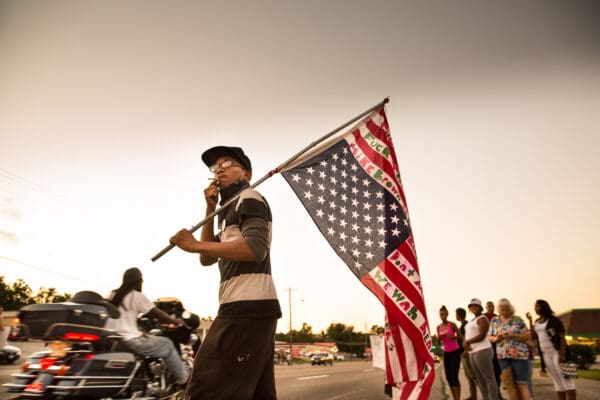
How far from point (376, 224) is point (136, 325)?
10.5 ft

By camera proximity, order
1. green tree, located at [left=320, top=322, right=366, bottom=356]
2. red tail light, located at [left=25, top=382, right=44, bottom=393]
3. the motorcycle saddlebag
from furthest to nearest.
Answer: green tree, located at [left=320, top=322, right=366, bottom=356] < the motorcycle saddlebag < red tail light, located at [left=25, top=382, right=44, bottom=393]

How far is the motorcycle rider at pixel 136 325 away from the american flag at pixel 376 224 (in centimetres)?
255

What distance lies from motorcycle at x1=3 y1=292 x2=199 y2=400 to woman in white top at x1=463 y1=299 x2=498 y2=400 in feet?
19.4

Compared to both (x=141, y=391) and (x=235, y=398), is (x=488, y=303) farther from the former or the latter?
(x=235, y=398)

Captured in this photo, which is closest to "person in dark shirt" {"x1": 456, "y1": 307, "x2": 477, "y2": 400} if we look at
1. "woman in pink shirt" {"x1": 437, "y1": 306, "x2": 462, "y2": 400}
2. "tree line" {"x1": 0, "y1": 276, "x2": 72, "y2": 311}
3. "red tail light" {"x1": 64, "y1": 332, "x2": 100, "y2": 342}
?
"woman in pink shirt" {"x1": 437, "y1": 306, "x2": 462, "y2": 400}

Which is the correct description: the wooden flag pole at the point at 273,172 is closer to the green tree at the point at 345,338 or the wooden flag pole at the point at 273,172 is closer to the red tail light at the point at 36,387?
the red tail light at the point at 36,387

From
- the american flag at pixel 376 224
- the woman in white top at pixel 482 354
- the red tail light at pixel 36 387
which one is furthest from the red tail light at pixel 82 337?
the woman in white top at pixel 482 354

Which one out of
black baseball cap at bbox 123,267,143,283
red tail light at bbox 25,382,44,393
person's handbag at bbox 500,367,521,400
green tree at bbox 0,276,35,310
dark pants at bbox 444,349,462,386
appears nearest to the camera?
red tail light at bbox 25,382,44,393

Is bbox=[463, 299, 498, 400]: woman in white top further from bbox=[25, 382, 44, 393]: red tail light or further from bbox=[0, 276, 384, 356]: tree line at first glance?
bbox=[0, 276, 384, 356]: tree line

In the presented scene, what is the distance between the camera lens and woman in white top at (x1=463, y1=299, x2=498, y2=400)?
736cm

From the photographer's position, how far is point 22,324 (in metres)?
3.91

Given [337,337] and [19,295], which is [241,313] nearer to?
[19,295]

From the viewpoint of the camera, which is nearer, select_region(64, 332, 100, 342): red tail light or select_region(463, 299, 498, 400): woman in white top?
select_region(64, 332, 100, 342): red tail light

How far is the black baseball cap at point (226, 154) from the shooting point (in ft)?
9.53
